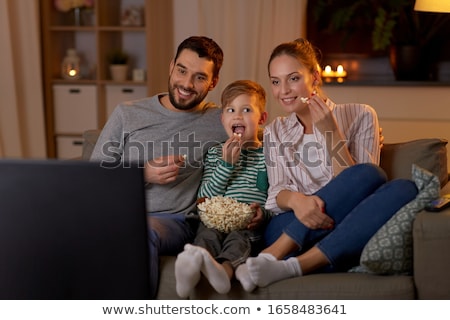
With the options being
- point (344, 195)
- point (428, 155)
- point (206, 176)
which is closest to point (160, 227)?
point (206, 176)

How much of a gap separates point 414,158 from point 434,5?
151cm

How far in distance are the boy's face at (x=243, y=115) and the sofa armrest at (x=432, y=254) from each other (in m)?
0.67

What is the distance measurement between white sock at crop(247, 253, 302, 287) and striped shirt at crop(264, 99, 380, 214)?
303mm

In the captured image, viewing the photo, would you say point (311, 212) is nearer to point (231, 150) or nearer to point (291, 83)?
point (231, 150)

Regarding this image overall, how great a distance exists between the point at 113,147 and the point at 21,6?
2350 mm

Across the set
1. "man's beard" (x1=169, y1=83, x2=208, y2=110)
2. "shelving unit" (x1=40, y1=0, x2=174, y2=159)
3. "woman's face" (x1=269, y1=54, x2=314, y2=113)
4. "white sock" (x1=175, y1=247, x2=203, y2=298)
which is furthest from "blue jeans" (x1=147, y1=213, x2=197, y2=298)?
"shelving unit" (x1=40, y1=0, x2=174, y2=159)

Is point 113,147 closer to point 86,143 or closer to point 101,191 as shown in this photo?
point 86,143

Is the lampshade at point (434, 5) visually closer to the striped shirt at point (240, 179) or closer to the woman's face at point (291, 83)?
the woman's face at point (291, 83)

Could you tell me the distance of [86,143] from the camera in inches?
109

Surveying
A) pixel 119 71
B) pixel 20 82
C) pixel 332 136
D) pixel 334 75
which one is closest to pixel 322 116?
pixel 332 136

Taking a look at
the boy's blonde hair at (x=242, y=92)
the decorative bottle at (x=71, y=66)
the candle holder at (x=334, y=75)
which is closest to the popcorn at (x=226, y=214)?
the boy's blonde hair at (x=242, y=92)

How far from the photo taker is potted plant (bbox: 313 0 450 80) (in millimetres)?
4484

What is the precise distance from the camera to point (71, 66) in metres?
4.80
